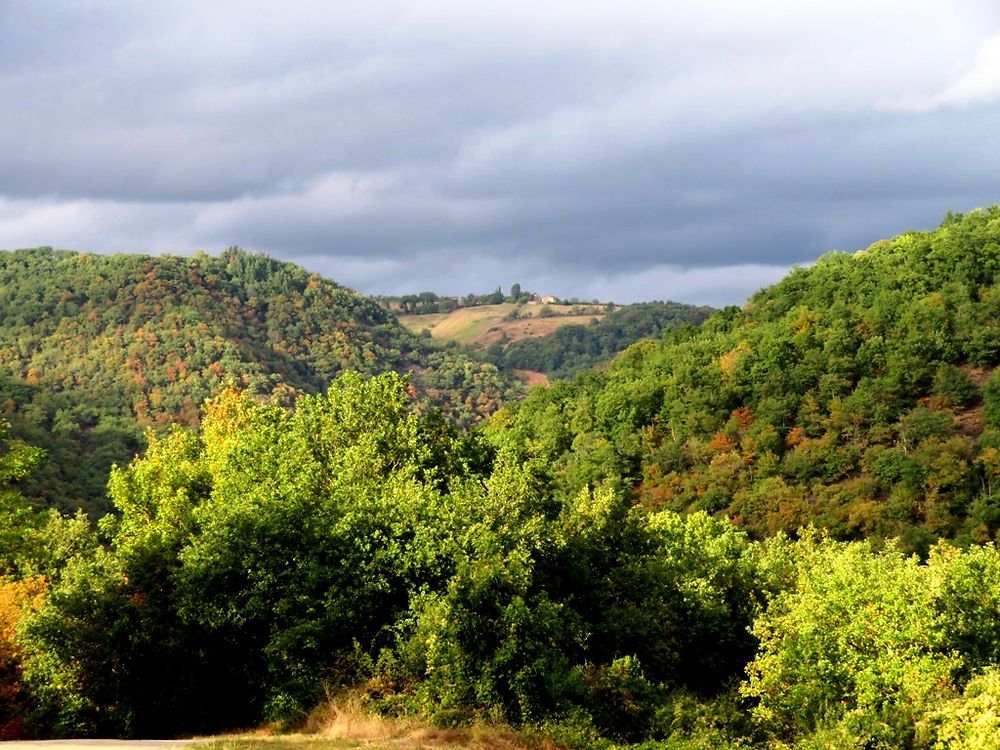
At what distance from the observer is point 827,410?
12425 centimetres

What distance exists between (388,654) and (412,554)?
11.3ft

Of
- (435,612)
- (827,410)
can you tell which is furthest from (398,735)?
(827,410)

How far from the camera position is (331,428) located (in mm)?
45750

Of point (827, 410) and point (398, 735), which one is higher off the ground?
point (827, 410)

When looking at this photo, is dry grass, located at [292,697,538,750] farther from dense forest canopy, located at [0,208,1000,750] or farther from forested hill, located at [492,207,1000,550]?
forested hill, located at [492,207,1000,550]

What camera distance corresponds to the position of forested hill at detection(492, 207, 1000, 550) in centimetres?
10762

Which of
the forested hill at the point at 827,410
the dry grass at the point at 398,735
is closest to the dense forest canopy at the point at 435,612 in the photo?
the dry grass at the point at 398,735

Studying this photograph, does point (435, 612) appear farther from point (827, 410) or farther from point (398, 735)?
point (827, 410)

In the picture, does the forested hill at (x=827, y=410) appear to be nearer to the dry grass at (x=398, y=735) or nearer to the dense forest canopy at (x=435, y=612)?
the dense forest canopy at (x=435, y=612)

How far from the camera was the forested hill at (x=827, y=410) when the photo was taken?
353 ft

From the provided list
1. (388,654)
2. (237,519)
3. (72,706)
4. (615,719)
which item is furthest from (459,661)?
(72,706)

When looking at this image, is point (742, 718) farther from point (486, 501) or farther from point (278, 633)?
point (278, 633)

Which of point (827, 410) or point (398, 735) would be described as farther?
point (827, 410)

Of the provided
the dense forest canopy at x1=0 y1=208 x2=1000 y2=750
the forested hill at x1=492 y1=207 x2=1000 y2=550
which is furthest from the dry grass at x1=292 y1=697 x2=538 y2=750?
the forested hill at x1=492 y1=207 x2=1000 y2=550
